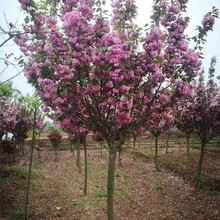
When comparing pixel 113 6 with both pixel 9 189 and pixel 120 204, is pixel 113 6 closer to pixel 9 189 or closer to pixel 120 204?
pixel 120 204

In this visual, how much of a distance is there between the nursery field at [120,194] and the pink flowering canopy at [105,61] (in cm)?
397

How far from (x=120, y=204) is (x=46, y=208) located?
3034 mm

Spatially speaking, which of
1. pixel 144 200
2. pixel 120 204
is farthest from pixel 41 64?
pixel 144 200

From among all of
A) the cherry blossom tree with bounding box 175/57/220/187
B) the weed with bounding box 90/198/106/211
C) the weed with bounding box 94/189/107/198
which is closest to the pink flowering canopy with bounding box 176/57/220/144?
the cherry blossom tree with bounding box 175/57/220/187

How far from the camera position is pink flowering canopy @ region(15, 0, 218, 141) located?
13.3 ft

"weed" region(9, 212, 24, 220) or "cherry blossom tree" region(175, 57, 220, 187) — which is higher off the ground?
"cherry blossom tree" region(175, 57, 220, 187)

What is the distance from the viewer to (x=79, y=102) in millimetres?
5059

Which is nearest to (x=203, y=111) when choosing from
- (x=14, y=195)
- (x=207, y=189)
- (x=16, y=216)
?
(x=207, y=189)

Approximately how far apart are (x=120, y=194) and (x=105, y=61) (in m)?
6.99

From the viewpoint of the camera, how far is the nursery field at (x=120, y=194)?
22.0ft

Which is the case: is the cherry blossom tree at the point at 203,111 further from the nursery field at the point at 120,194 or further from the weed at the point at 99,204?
the weed at the point at 99,204

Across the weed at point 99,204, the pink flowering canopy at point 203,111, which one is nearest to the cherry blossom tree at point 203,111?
the pink flowering canopy at point 203,111

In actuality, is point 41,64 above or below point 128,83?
above

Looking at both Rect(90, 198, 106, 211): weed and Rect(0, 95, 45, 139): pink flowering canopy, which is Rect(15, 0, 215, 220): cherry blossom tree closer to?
Rect(90, 198, 106, 211): weed
